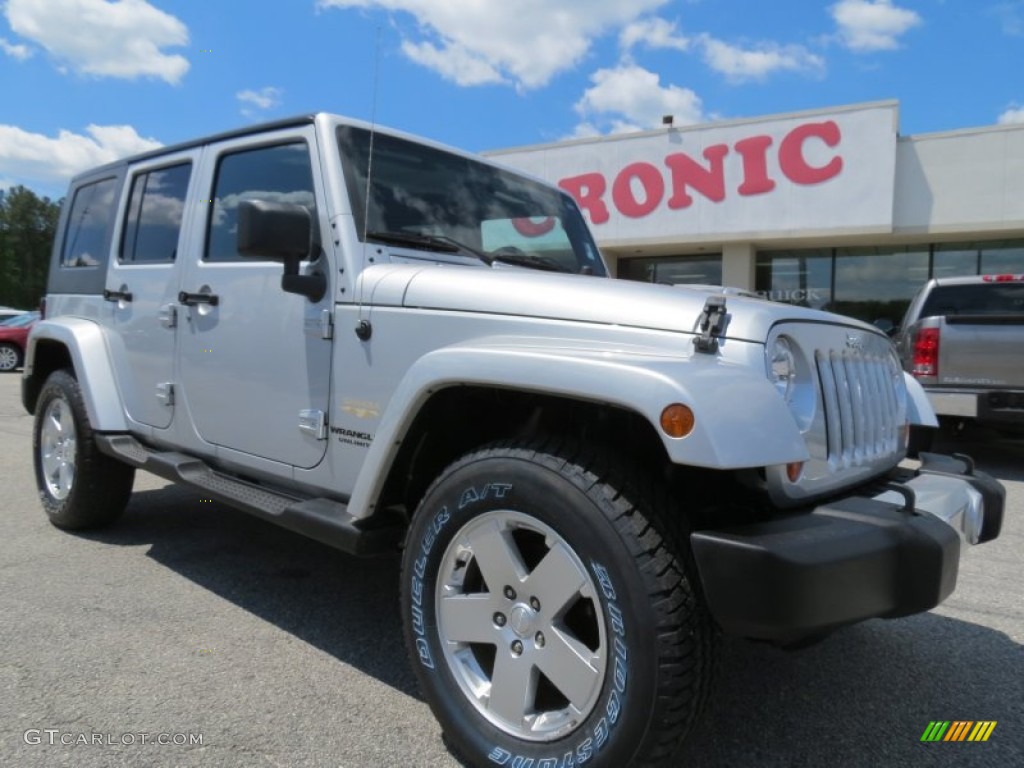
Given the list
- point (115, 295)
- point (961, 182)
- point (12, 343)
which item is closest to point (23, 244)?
point (12, 343)

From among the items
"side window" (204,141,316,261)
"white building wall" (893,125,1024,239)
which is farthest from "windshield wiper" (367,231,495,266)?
"white building wall" (893,125,1024,239)

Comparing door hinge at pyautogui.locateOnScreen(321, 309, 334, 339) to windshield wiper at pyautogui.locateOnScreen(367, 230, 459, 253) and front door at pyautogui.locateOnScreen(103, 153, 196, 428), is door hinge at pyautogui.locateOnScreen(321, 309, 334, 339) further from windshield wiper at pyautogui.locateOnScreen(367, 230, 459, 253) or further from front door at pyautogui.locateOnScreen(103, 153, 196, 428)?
front door at pyautogui.locateOnScreen(103, 153, 196, 428)

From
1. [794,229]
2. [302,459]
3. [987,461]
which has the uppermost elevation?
[794,229]

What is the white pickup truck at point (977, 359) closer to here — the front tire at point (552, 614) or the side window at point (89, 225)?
the front tire at point (552, 614)

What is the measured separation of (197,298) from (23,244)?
204 feet

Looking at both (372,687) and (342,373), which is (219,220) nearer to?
(342,373)

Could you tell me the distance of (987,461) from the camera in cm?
785

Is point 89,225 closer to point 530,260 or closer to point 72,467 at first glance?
point 72,467

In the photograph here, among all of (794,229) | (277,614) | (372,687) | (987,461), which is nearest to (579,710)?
(372,687)

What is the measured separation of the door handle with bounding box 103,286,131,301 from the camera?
4025 millimetres

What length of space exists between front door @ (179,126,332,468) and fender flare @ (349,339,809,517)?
2.91ft

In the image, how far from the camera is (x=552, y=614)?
6.66 ft

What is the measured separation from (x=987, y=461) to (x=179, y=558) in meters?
7.57

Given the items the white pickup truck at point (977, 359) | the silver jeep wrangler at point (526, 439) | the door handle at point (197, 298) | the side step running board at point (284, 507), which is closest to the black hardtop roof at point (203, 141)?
the silver jeep wrangler at point (526, 439)
